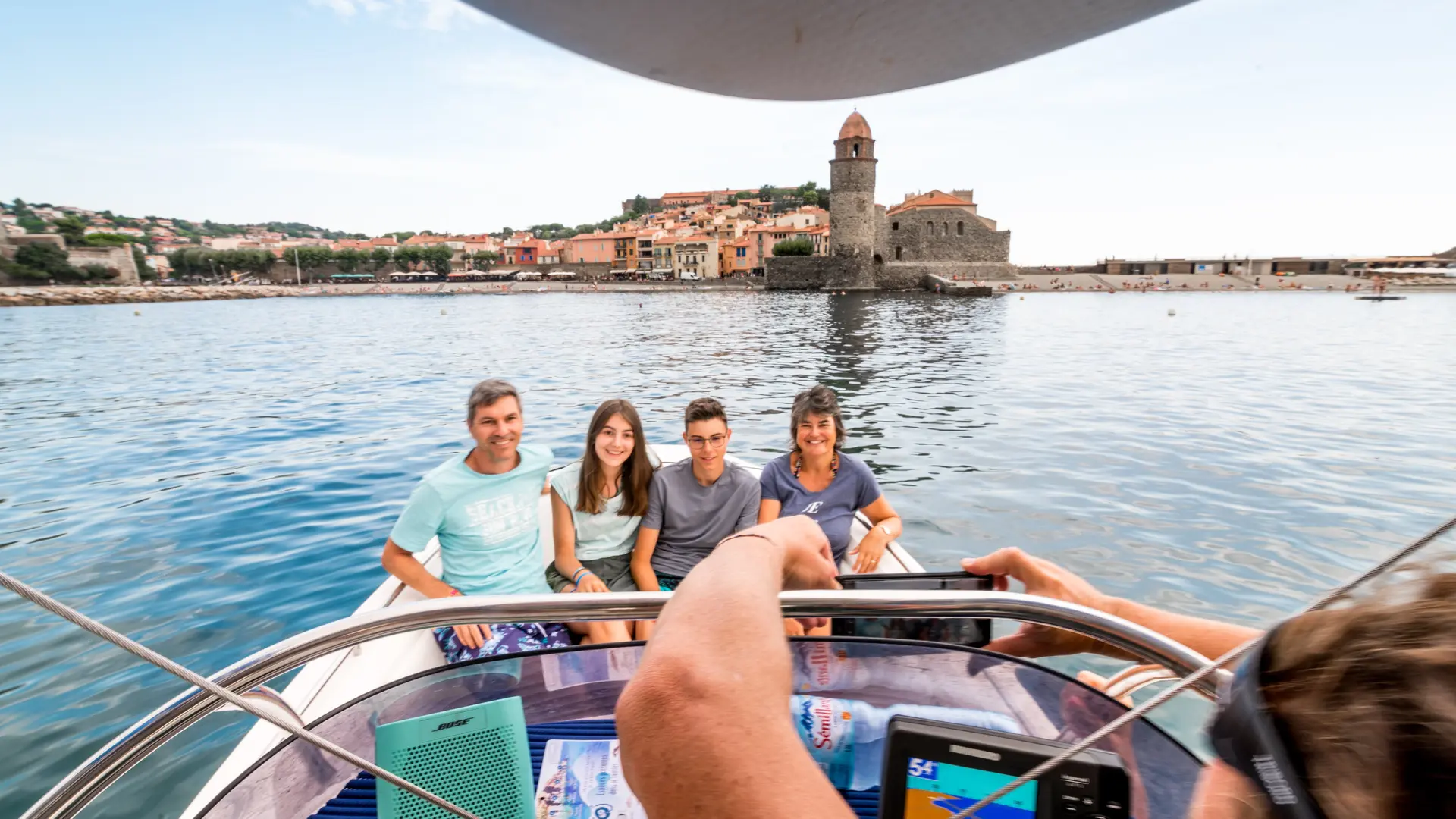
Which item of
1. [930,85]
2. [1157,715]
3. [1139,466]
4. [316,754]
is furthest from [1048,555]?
[316,754]

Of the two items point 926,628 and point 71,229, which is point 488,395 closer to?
point 926,628

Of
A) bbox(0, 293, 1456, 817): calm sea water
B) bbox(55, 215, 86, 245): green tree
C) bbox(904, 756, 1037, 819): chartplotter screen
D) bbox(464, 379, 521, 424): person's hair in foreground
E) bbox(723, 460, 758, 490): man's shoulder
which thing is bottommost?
bbox(0, 293, 1456, 817): calm sea water

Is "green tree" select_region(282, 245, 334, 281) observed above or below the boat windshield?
above

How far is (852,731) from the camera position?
142cm

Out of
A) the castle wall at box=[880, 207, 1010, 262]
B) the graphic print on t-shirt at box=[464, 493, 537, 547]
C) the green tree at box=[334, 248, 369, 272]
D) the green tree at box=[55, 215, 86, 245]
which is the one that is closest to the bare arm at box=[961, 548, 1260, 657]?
the graphic print on t-shirt at box=[464, 493, 537, 547]

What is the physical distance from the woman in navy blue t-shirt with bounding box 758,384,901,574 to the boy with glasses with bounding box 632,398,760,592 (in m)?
0.18

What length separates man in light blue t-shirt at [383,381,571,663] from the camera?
8.83 feet

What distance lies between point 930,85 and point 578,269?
267 ft

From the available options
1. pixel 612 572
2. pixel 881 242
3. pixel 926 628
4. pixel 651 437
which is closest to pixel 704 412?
pixel 612 572

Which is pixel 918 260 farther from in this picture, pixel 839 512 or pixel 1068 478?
pixel 839 512

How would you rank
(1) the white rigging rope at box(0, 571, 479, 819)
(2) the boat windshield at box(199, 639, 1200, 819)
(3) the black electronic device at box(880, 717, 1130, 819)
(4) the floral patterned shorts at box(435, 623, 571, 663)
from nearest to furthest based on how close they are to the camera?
(1) the white rigging rope at box(0, 571, 479, 819)
(3) the black electronic device at box(880, 717, 1130, 819)
(2) the boat windshield at box(199, 639, 1200, 819)
(4) the floral patterned shorts at box(435, 623, 571, 663)

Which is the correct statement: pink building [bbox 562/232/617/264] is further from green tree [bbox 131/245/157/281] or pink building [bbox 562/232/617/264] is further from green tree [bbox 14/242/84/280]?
green tree [bbox 131/245/157/281]

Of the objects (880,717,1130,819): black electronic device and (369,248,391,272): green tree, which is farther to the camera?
(369,248,391,272): green tree

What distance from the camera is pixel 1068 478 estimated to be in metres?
6.82
